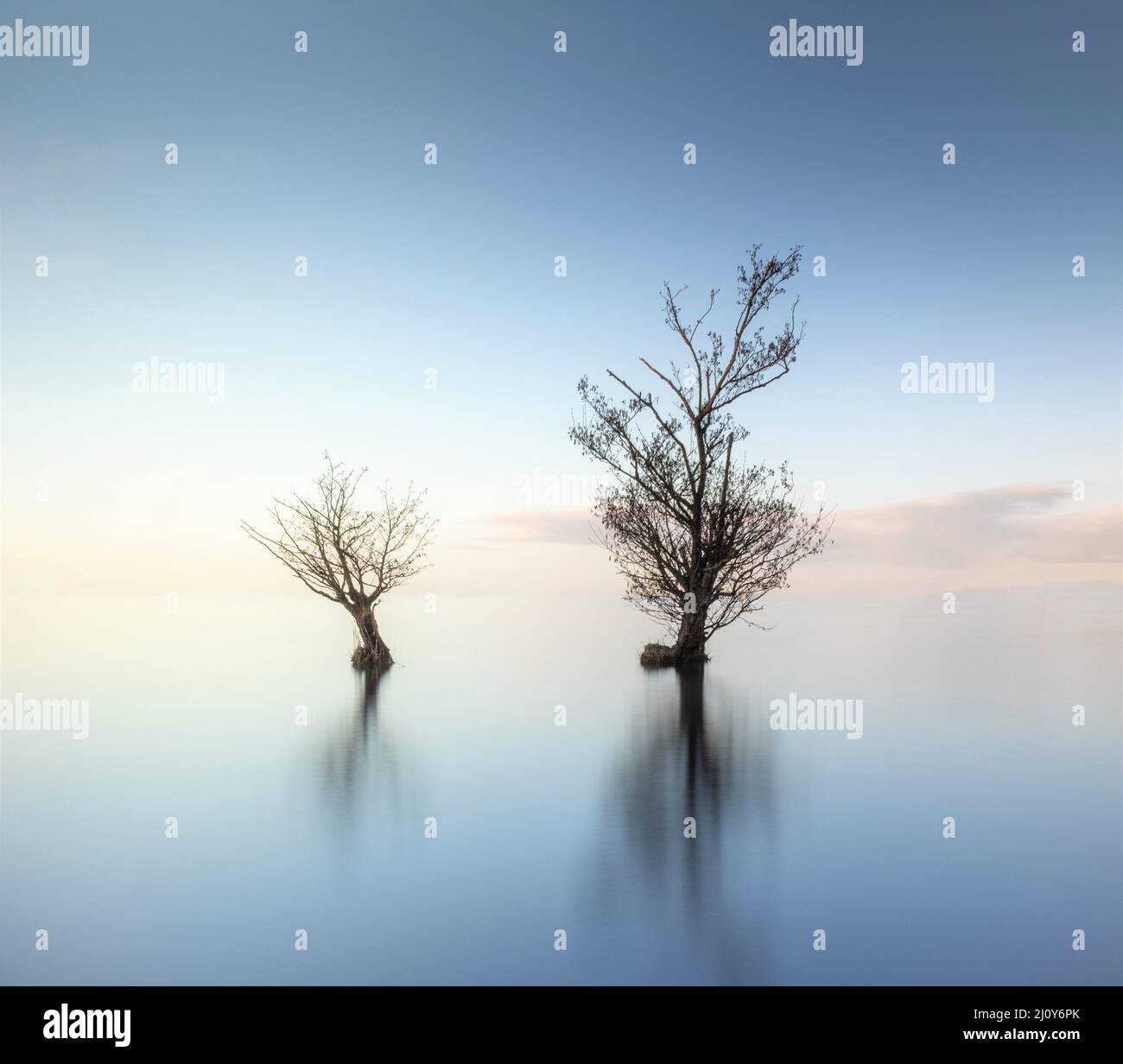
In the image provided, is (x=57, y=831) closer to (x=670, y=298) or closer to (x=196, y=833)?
(x=196, y=833)

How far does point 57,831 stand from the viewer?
7016mm

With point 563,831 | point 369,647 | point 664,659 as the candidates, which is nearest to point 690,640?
point 664,659

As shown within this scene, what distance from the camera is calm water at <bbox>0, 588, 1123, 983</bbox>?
4.82 m

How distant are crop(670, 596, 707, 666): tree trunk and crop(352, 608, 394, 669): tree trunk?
15.6 feet

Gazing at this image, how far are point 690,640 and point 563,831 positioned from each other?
26.4ft

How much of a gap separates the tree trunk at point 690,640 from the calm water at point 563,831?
0.93m

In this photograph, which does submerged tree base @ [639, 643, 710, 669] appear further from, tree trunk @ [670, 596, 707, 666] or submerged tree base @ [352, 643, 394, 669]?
submerged tree base @ [352, 643, 394, 669]

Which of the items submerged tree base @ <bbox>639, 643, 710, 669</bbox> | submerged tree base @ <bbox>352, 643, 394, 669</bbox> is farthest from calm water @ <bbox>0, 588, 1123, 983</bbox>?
submerged tree base @ <bbox>639, 643, 710, 669</bbox>

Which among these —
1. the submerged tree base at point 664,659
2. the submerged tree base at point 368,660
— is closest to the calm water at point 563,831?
the submerged tree base at point 368,660

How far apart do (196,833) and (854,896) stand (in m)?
4.85

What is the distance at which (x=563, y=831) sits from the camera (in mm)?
6625

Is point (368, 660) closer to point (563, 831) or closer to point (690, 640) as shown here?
point (690, 640)

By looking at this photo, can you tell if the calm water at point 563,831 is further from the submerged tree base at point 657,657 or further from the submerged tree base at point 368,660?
the submerged tree base at point 657,657
